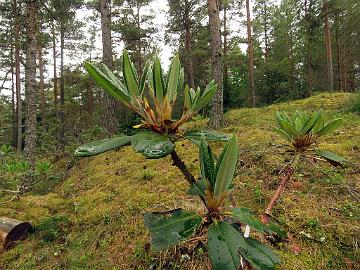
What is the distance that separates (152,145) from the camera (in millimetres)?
665

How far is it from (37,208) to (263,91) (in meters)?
20.1

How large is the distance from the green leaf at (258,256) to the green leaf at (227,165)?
0.54 ft

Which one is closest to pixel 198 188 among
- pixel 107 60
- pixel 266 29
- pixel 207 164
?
pixel 207 164

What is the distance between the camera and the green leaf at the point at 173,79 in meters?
0.81

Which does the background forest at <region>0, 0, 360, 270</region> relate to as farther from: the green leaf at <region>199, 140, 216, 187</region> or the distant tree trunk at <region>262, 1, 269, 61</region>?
the distant tree trunk at <region>262, 1, 269, 61</region>

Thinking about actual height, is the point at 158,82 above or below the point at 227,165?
above

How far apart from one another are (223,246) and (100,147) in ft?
1.31

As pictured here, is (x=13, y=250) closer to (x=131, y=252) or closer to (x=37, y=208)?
(x=37, y=208)

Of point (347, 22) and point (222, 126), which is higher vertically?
point (347, 22)

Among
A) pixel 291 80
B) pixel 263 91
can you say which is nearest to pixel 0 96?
pixel 263 91

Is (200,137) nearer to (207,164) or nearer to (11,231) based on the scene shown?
(207,164)

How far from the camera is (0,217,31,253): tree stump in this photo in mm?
2602

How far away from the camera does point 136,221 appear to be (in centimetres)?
241

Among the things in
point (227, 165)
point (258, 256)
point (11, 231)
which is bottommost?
point (11, 231)
